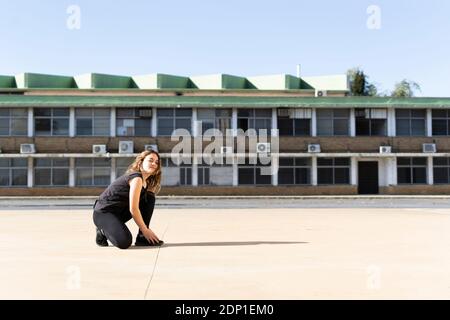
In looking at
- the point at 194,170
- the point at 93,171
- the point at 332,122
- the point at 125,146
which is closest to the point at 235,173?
the point at 194,170

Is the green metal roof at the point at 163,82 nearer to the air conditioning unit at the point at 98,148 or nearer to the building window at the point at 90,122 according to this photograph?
the building window at the point at 90,122

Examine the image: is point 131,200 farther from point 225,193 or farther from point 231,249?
point 225,193

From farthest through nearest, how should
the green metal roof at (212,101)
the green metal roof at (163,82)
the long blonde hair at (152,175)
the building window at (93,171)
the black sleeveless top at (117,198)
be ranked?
the green metal roof at (163,82), the building window at (93,171), the green metal roof at (212,101), the long blonde hair at (152,175), the black sleeveless top at (117,198)

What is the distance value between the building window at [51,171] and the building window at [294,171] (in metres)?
13.7

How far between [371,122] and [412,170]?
4145 mm

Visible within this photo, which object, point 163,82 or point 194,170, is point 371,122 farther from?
point 163,82

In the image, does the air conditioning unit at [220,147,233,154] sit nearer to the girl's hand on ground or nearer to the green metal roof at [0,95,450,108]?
the green metal roof at [0,95,450,108]

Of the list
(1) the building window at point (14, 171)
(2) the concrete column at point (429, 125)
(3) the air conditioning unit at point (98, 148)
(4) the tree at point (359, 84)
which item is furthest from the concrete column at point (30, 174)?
(4) the tree at point (359, 84)

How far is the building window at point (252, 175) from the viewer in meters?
33.5

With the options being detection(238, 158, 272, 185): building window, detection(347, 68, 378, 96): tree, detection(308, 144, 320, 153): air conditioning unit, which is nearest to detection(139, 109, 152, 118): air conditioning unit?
detection(238, 158, 272, 185): building window

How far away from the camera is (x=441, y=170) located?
34.6m

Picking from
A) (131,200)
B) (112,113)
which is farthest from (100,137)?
(131,200)

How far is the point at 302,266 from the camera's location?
5.87 m
